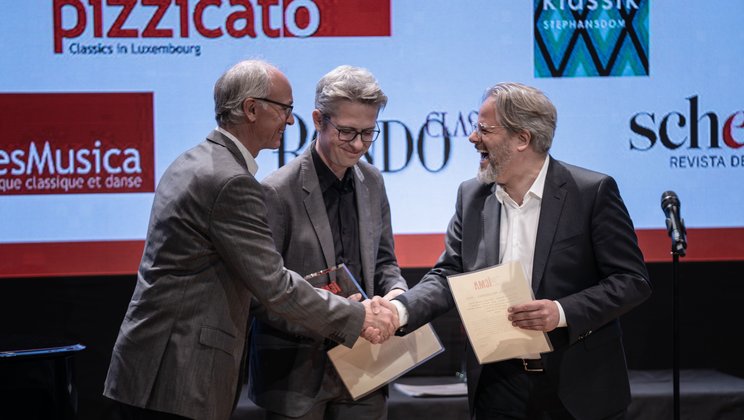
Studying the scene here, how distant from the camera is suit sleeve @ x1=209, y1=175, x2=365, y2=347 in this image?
7.90 feet

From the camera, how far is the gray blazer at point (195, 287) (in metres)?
2.39

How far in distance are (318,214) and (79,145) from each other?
2098mm

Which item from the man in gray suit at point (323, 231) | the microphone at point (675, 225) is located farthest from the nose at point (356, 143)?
the microphone at point (675, 225)

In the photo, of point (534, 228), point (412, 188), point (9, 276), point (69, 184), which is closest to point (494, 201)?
point (534, 228)

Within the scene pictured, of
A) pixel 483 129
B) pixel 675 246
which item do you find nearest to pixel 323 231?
pixel 483 129

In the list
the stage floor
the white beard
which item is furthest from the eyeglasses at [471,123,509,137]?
the stage floor

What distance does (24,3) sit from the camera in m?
4.29

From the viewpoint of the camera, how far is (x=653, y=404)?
4.26 m

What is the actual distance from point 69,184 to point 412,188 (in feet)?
5.82

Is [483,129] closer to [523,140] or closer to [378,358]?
[523,140]

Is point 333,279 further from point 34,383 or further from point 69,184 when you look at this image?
point 69,184

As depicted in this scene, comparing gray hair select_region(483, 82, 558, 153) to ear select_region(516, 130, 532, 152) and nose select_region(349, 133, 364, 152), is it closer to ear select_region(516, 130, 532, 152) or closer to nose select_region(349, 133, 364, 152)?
ear select_region(516, 130, 532, 152)

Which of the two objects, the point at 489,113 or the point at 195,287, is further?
the point at 489,113

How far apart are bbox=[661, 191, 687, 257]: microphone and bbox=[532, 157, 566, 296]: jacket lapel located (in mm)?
784
